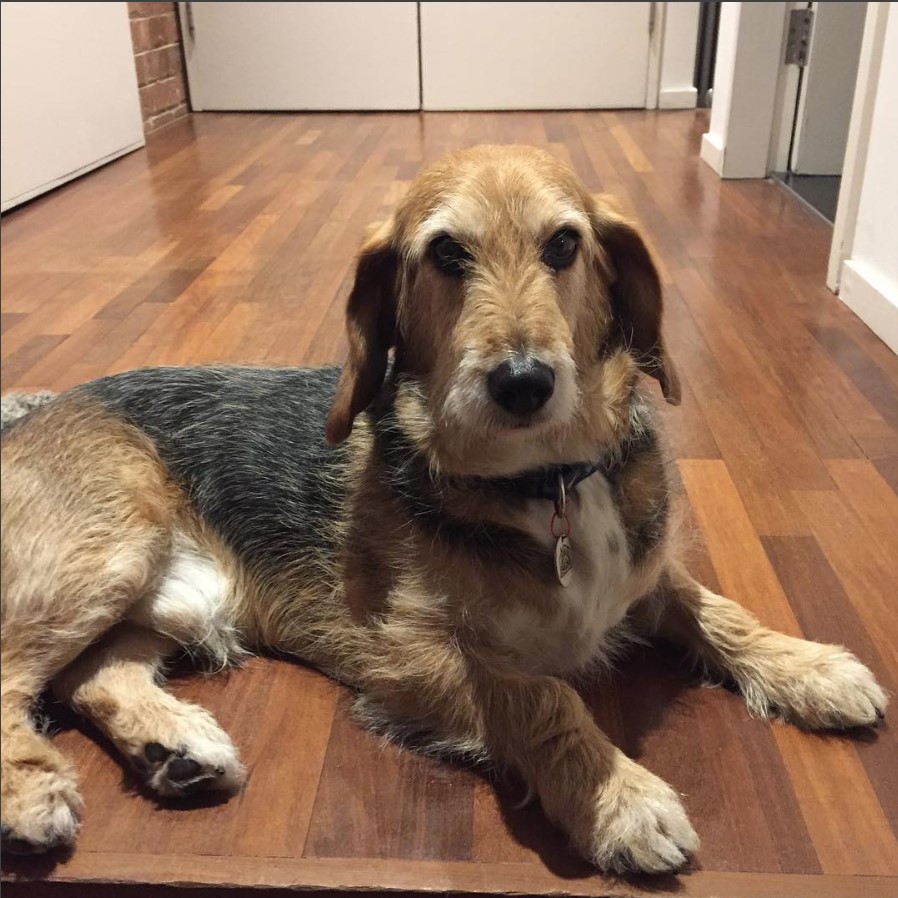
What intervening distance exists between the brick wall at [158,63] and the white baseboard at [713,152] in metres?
3.67

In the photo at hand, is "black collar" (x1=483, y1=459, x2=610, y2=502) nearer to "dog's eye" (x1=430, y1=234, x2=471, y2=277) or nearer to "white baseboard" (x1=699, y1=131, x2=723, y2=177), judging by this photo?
"dog's eye" (x1=430, y1=234, x2=471, y2=277)

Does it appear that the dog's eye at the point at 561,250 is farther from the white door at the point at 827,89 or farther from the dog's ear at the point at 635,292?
the white door at the point at 827,89

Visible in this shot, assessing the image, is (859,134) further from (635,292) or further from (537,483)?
(537,483)

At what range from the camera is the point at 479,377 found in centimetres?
143

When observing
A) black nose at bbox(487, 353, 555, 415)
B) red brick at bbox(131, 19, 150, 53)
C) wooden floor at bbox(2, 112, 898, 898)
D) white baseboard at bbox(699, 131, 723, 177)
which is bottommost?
wooden floor at bbox(2, 112, 898, 898)

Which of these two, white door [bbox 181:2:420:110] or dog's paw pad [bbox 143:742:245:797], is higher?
white door [bbox 181:2:420:110]

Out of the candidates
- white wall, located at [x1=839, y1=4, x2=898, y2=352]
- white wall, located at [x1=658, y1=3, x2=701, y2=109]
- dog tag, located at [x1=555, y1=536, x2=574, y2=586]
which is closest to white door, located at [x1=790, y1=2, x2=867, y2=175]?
white wall, located at [x1=839, y1=4, x2=898, y2=352]

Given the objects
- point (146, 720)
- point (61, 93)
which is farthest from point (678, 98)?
point (146, 720)

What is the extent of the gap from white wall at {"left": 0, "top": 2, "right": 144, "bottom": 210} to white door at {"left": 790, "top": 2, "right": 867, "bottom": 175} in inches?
136

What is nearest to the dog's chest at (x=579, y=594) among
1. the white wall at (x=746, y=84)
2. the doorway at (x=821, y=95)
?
the doorway at (x=821, y=95)

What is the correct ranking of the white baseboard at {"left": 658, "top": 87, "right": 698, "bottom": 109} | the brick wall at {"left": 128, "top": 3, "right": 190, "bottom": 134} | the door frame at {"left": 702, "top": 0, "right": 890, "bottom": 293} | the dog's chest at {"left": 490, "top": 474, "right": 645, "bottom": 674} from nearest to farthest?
the dog's chest at {"left": 490, "top": 474, "right": 645, "bottom": 674} < the door frame at {"left": 702, "top": 0, "right": 890, "bottom": 293} < the brick wall at {"left": 128, "top": 3, "right": 190, "bottom": 134} < the white baseboard at {"left": 658, "top": 87, "right": 698, "bottom": 109}

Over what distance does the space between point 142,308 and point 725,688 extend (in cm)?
268

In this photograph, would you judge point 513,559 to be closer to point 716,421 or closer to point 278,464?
point 278,464

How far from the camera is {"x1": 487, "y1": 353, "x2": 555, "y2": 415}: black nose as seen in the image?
4.56ft
